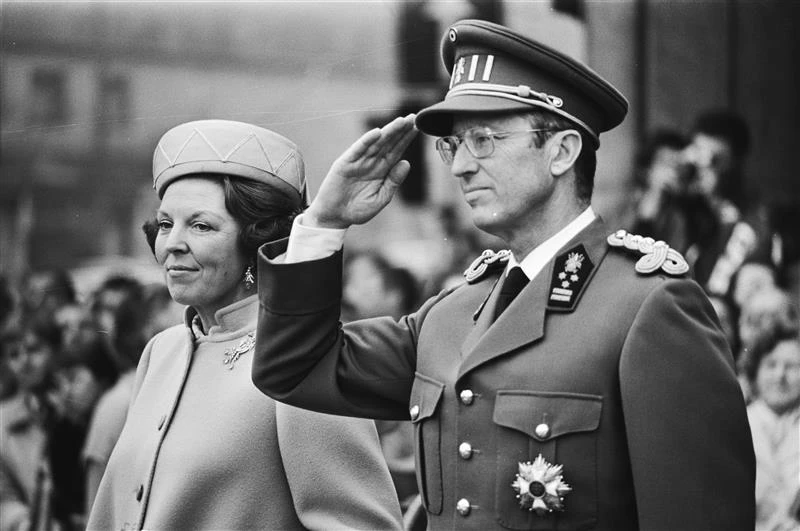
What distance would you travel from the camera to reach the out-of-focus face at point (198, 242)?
3.61 metres

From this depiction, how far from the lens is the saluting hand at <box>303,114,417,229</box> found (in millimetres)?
3021

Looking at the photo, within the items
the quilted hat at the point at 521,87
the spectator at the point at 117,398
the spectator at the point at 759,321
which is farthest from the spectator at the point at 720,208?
the quilted hat at the point at 521,87

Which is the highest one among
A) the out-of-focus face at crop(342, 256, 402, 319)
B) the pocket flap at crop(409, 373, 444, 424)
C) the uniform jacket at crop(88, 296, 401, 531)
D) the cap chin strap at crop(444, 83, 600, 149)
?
the cap chin strap at crop(444, 83, 600, 149)

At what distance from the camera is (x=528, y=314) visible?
286 cm

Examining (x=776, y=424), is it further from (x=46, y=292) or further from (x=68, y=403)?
(x=46, y=292)

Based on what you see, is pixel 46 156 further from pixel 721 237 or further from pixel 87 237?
pixel 721 237

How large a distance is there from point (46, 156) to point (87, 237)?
77 centimetres

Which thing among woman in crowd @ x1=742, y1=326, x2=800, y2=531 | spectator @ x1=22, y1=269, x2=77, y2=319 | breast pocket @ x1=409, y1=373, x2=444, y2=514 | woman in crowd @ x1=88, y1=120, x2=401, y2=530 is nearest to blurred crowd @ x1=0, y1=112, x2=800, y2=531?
woman in crowd @ x1=742, y1=326, x2=800, y2=531

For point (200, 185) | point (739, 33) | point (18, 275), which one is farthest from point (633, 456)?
point (18, 275)

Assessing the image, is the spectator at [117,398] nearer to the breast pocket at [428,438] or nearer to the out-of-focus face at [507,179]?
the breast pocket at [428,438]

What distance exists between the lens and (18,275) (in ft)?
36.7

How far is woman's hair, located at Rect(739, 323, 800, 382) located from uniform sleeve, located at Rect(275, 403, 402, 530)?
285 cm

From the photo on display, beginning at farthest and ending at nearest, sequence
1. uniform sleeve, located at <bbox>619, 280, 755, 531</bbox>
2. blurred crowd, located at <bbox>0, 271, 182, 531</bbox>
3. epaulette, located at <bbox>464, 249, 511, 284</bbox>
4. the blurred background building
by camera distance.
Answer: the blurred background building
blurred crowd, located at <bbox>0, 271, 182, 531</bbox>
epaulette, located at <bbox>464, 249, 511, 284</bbox>
uniform sleeve, located at <bbox>619, 280, 755, 531</bbox>

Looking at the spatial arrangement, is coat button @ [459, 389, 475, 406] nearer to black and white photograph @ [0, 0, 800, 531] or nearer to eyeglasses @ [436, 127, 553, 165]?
black and white photograph @ [0, 0, 800, 531]
